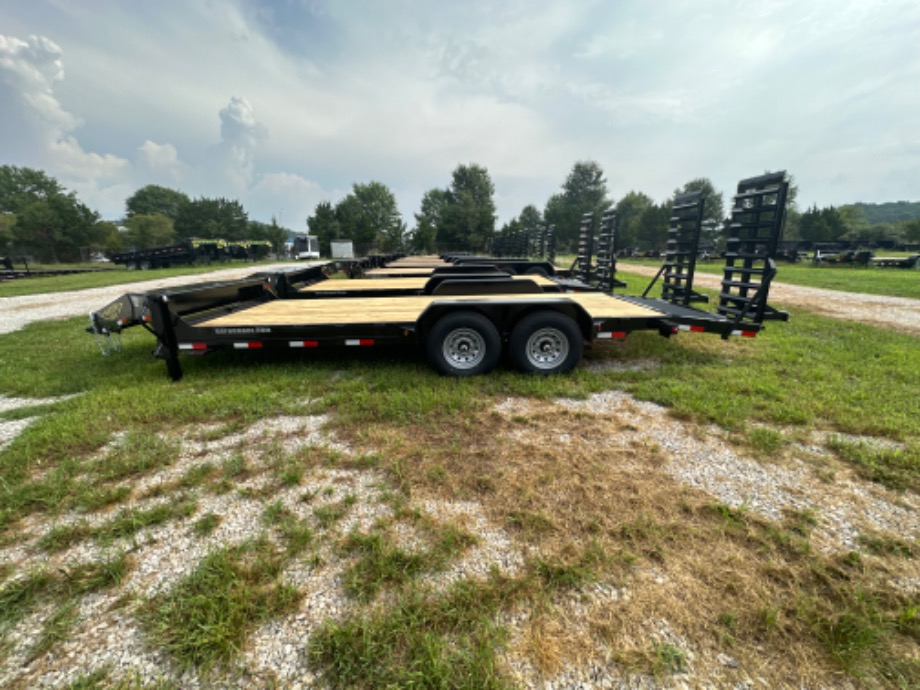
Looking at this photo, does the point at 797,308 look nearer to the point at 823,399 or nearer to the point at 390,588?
the point at 823,399

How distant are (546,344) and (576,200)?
61.2 metres

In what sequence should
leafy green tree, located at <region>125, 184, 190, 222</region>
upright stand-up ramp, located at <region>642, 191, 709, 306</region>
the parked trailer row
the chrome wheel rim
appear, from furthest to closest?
leafy green tree, located at <region>125, 184, 190, 222</region>
upright stand-up ramp, located at <region>642, 191, 709, 306</region>
the chrome wheel rim
the parked trailer row

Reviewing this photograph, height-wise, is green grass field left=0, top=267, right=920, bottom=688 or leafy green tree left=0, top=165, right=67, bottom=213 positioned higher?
leafy green tree left=0, top=165, right=67, bottom=213

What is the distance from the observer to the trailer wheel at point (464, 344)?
4301mm

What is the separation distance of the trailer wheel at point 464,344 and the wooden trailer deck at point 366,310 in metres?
0.24

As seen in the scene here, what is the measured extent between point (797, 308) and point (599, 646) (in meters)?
10.8

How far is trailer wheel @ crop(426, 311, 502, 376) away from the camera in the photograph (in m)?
4.30

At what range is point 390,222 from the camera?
60.3 metres

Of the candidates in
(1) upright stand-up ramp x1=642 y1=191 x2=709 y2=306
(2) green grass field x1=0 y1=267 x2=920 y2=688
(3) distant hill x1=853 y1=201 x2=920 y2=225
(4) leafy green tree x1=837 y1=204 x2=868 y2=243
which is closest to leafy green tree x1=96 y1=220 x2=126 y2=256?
(2) green grass field x1=0 y1=267 x2=920 y2=688

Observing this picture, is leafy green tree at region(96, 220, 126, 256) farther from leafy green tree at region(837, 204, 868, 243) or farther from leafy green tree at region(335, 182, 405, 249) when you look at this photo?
leafy green tree at region(837, 204, 868, 243)

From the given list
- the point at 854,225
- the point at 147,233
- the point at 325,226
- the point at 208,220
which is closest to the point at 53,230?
the point at 147,233

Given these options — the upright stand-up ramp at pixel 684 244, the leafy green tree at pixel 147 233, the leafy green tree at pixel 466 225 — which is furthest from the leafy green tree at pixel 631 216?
the leafy green tree at pixel 147 233

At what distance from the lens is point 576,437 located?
312 cm

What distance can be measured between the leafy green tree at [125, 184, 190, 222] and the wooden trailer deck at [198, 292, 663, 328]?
88177 mm
